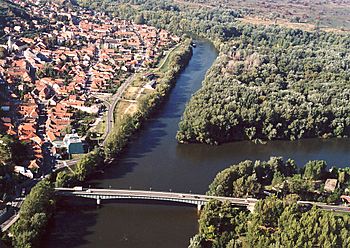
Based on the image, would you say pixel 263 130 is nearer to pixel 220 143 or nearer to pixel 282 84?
pixel 220 143

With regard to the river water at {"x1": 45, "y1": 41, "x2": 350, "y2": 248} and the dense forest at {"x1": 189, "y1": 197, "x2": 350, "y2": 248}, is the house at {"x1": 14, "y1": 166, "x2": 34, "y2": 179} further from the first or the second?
the dense forest at {"x1": 189, "y1": 197, "x2": 350, "y2": 248}

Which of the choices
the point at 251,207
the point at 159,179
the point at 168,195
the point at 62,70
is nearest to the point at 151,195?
the point at 168,195

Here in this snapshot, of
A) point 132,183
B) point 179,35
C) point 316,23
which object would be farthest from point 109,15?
point 132,183

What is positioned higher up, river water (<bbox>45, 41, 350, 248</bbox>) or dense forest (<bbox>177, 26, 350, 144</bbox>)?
dense forest (<bbox>177, 26, 350, 144</bbox>)

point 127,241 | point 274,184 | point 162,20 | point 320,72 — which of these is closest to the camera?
point 127,241

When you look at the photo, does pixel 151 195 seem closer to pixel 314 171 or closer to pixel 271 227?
pixel 271 227

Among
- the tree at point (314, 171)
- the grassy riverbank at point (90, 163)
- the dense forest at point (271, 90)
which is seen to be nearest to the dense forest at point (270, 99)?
the dense forest at point (271, 90)

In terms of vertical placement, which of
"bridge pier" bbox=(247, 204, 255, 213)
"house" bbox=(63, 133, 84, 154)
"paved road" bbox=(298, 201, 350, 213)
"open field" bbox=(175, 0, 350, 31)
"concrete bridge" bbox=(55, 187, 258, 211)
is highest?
"open field" bbox=(175, 0, 350, 31)

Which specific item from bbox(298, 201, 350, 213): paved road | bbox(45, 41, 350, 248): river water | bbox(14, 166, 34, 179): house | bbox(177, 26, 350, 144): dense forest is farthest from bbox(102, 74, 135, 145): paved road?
bbox(298, 201, 350, 213): paved road
